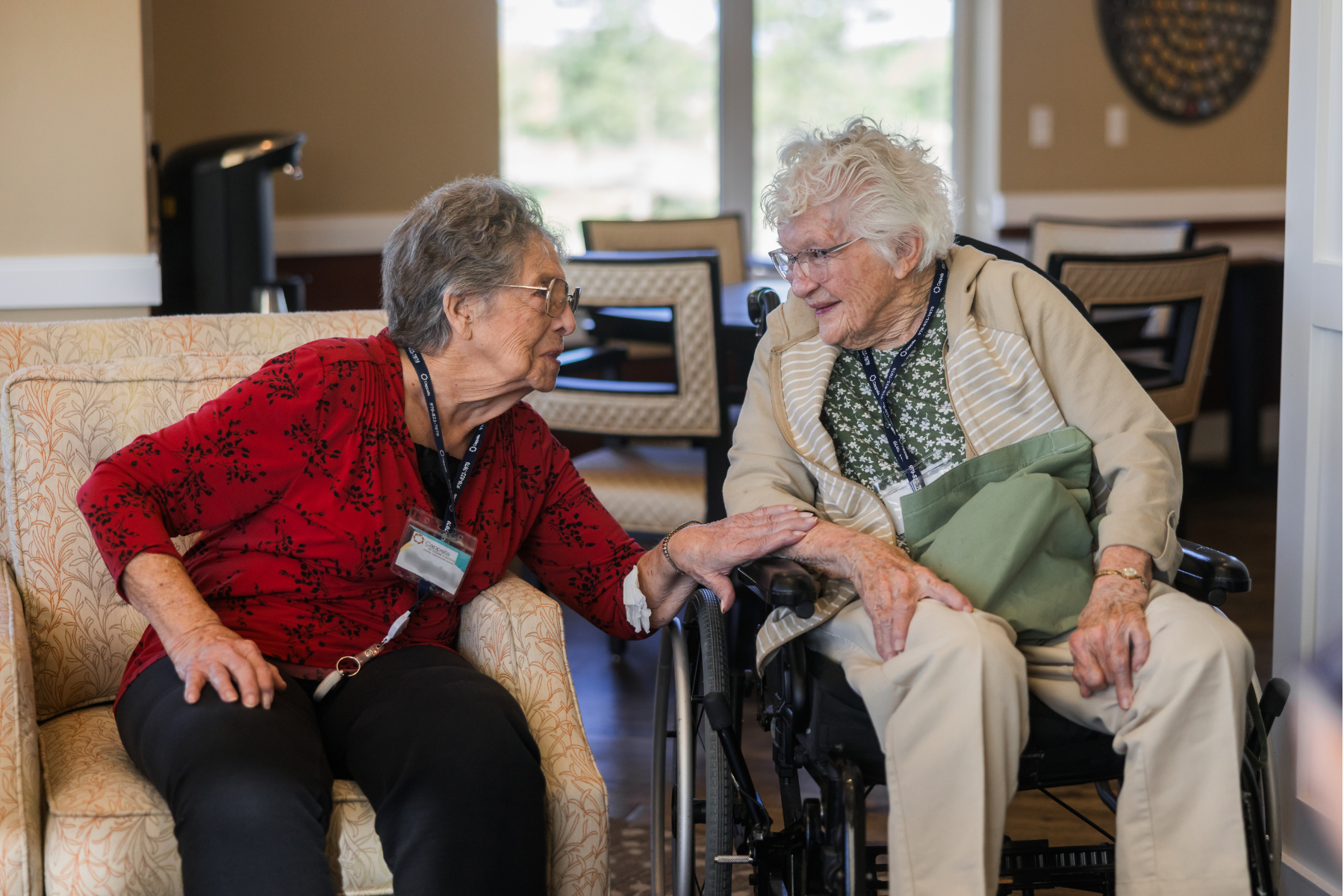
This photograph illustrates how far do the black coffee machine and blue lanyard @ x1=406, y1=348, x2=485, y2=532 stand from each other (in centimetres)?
194

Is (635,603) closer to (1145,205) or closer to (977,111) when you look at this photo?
(977,111)

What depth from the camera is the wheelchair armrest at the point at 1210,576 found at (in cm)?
143

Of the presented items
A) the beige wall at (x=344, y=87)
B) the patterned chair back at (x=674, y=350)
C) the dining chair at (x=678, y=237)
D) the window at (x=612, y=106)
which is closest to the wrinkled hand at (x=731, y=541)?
the patterned chair back at (x=674, y=350)

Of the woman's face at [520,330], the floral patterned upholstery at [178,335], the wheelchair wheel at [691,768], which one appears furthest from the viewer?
the floral patterned upholstery at [178,335]

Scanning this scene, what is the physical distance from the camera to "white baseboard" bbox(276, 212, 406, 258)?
4074 mm

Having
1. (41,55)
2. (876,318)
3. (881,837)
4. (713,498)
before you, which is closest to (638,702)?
(713,498)

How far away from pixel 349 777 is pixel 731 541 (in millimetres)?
534

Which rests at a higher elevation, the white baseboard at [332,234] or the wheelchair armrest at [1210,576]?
the white baseboard at [332,234]

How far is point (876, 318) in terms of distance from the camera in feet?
5.50

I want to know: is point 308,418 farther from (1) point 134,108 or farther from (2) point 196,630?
(1) point 134,108

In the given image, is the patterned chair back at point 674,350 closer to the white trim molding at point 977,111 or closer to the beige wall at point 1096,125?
the white trim molding at point 977,111

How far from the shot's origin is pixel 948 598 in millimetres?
1412

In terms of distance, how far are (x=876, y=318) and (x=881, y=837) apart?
0.95 m

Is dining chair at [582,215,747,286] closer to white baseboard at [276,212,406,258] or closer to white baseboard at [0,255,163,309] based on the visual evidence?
white baseboard at [276,212,406,258]
